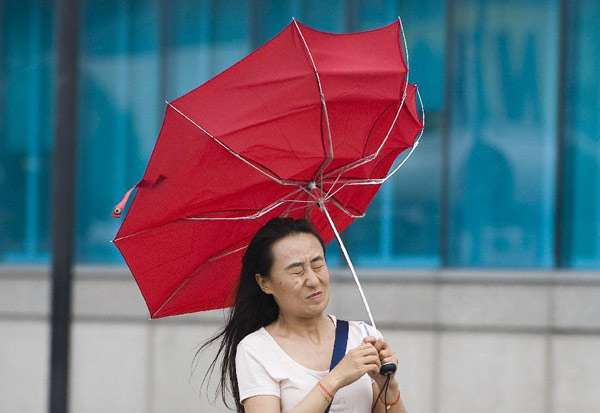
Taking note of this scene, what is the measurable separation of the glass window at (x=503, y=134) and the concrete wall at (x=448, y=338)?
39 cm

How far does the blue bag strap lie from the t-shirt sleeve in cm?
19

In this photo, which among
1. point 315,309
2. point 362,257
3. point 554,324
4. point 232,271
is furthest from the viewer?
point 362,257

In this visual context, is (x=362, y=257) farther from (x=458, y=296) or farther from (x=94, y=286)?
(x=94, y=286)

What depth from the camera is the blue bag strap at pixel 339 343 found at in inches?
122

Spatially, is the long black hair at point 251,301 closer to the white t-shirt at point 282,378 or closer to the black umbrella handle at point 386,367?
the white t-shirt at point 282,378

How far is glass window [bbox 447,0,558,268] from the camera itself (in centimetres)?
815

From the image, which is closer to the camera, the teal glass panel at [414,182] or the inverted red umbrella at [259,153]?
the inverted red umbrella at [259,153]

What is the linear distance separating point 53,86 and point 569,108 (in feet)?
15.1

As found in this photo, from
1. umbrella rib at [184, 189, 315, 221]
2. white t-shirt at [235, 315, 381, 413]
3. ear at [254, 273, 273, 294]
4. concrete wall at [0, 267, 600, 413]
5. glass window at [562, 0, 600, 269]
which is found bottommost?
concrete wall at [0, 267, 600, 413]

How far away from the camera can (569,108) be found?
320 inches

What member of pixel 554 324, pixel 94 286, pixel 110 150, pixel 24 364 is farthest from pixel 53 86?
pixel 554 324

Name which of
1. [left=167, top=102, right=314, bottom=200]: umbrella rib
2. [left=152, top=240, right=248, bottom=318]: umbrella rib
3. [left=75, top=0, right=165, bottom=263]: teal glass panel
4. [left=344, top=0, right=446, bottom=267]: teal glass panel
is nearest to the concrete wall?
[left=344, top=0, right=446, bottom=267]: teal glass panel

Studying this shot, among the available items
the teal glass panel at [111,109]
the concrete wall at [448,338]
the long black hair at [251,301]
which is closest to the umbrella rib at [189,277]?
the long black hair at [251,301]

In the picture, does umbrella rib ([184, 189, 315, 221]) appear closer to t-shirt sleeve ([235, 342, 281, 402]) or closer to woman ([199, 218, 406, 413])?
woman ([199, 218, 406, 413])
